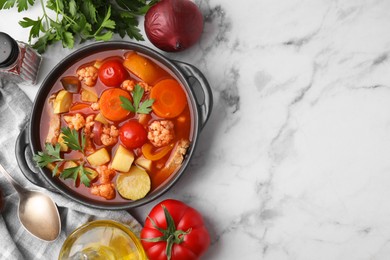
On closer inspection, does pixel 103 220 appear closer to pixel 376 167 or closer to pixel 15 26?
pixel 15 26

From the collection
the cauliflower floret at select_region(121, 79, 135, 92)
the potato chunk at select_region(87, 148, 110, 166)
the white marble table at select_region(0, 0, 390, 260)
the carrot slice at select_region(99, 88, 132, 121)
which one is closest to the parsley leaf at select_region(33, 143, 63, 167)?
the potato chunk at select_region(87, 148, 110, 166)

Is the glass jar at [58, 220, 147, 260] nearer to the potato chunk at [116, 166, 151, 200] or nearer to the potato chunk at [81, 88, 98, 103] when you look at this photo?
the potato chunk at [116, 166, 151, 200]

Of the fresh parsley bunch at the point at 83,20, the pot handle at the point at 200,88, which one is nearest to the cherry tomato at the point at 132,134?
the pot handle at the point at 200,88

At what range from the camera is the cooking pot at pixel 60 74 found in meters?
2.32

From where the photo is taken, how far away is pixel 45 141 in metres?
2.44

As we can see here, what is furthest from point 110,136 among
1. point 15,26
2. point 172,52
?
point 15,26

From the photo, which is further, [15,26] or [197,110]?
[15,26]

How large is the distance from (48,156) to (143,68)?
46 centimetres

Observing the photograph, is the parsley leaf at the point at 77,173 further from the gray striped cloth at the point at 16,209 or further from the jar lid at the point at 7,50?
the jar lid at the point at 7,50

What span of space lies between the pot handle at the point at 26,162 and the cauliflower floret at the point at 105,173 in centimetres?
19

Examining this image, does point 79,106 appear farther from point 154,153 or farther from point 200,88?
point 200,88

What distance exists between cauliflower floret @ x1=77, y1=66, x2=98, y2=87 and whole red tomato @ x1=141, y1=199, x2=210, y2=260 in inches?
19.8

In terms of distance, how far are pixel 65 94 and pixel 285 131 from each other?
814 mm

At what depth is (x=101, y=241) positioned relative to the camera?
240 centimetres
